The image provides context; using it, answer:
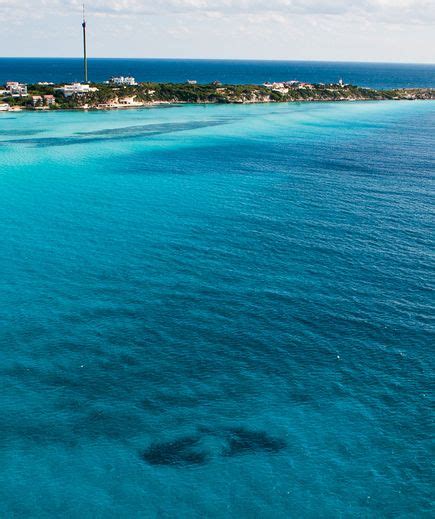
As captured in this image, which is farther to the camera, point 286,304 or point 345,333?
point 286,304

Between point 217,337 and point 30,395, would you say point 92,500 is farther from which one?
point 217,337

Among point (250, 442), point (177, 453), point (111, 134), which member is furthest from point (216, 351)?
point (111, 134)

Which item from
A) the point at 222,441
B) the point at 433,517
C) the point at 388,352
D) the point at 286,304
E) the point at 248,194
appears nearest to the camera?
the point at 433,517

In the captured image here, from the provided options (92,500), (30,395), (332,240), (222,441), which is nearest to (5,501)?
(92,500)

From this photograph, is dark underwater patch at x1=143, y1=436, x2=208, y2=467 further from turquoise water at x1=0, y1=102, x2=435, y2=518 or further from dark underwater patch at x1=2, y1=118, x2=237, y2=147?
dark underwater patch at x1=2, y1=118, x2=237, y2=147

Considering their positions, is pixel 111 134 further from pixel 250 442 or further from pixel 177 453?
pixel 250 442

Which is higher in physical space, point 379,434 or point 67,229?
point 67,229

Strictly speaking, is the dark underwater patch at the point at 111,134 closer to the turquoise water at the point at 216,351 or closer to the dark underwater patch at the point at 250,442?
the turquoise water at the point at 216,351
